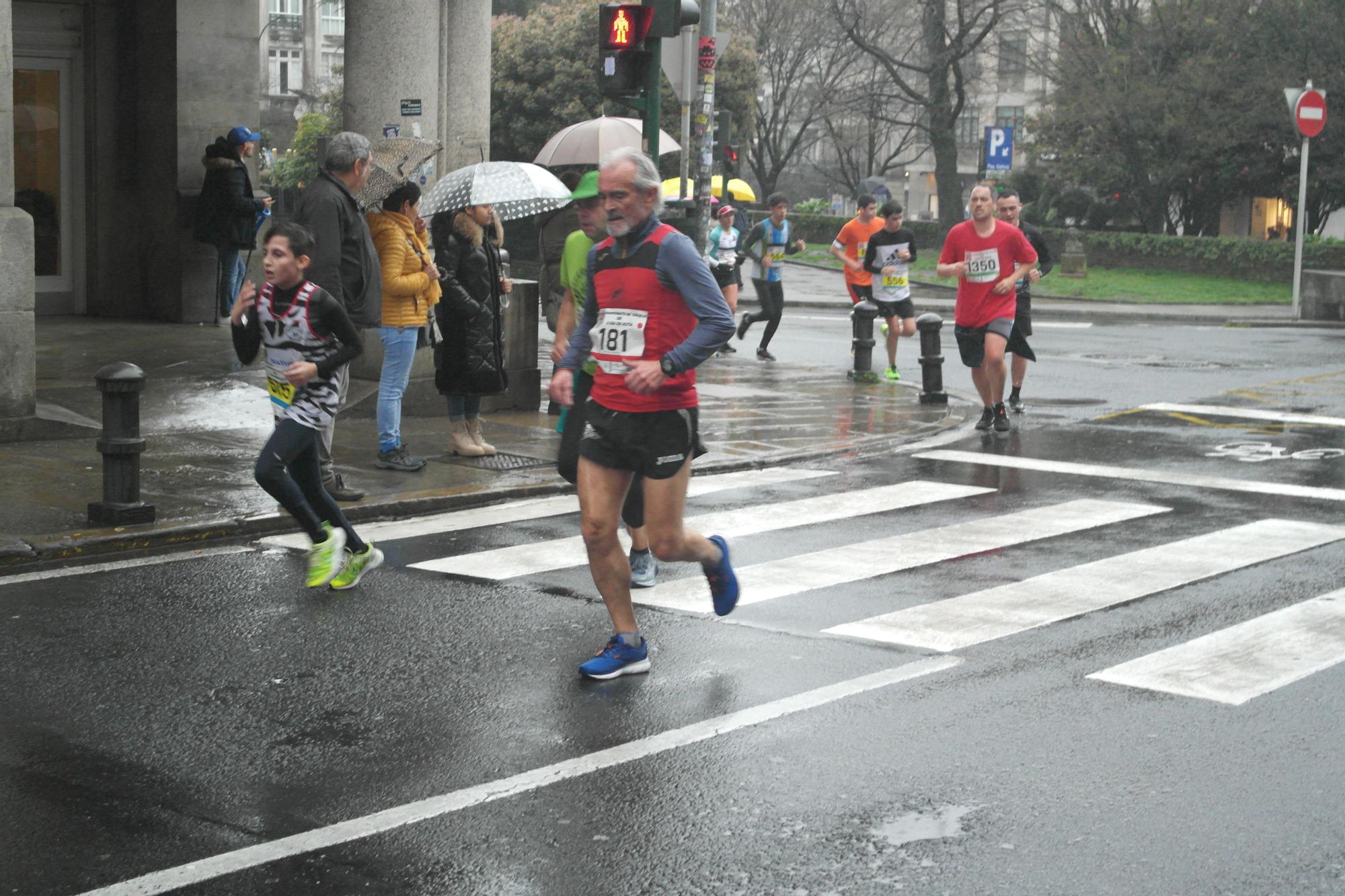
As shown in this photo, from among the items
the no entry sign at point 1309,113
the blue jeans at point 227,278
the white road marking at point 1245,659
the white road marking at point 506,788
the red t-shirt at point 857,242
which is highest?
the no entry sign at point 1309,113

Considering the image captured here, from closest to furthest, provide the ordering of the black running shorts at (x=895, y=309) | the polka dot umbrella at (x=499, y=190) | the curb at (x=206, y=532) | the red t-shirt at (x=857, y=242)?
the curb at (x=206, y=532)
the polka dot umbrella at (x=499, y=190)
the black running shorts at (x=895, y=309)
the red t-shirt at (x=857, y=242)

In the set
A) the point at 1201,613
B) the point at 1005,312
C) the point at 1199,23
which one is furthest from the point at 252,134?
the point at 1199,23

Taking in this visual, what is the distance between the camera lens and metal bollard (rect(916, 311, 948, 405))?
49.3ft

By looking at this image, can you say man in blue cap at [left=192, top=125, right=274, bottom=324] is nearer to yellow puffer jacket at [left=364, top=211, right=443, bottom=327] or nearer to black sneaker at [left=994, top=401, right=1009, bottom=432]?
yellow puffer jacket at [left=364, top=211, right=443, bottom=327]

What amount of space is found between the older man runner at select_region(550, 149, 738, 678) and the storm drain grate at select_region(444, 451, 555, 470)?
14.9 ft

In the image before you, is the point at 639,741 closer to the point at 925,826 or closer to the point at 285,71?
the point at 925,826

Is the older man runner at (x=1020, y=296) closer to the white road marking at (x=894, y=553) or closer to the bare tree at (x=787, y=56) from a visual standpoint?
Answer: the white road marking at (x=894, y=553)

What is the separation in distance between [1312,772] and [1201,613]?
2171mm

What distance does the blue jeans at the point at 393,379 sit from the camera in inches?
417

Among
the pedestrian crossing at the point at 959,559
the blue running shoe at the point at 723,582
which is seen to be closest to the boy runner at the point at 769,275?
the pedestrian crossing at the point at 959,559

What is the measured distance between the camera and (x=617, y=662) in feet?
20.8

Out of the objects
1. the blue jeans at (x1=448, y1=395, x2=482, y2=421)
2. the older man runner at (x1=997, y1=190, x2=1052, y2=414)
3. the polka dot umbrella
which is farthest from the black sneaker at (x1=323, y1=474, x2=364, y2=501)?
the older man runner at (x1=997, y1=190, x2=1052, y2=414)

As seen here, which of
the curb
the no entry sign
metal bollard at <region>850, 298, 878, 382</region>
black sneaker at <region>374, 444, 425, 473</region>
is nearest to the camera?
the curb

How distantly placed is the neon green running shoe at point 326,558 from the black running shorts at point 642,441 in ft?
5.86
